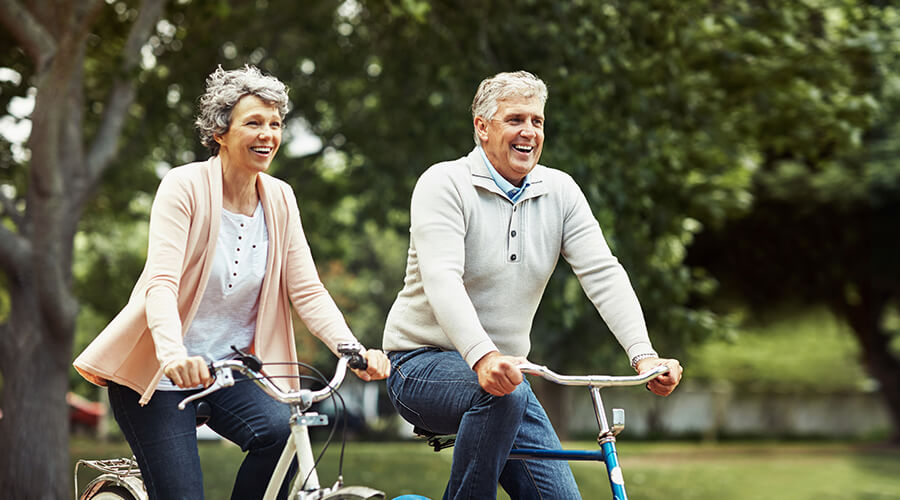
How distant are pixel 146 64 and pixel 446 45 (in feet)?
11.6

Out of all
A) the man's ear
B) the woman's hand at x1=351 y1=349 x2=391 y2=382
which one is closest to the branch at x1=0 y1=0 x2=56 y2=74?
the man's ear

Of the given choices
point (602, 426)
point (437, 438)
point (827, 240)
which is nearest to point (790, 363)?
point (827, 240)

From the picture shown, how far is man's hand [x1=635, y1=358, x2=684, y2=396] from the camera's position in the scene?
117 inches

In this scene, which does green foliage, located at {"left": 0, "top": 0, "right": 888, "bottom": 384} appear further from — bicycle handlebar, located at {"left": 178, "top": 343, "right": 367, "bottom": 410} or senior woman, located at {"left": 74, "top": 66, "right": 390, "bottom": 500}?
bicycle handlebar, located at {"left": 178, "top": 343, "right": 367, "bottom": 410}

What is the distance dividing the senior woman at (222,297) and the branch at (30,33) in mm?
5717

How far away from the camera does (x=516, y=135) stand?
3.17m

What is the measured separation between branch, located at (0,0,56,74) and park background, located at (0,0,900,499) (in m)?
0.02

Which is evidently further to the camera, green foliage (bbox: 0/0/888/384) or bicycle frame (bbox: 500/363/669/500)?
green foliage (bbox: 0/0/888/384)

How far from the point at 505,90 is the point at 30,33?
640 centimetres

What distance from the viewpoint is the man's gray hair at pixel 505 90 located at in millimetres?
3174

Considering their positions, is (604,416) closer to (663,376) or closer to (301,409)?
(663,376)

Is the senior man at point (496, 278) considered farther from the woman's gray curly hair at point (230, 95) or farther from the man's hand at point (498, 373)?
the woman's gray curly hair at point (230, 95)

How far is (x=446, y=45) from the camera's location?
10.8m

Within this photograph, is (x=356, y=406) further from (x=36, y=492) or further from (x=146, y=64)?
(x=36, y=492)
